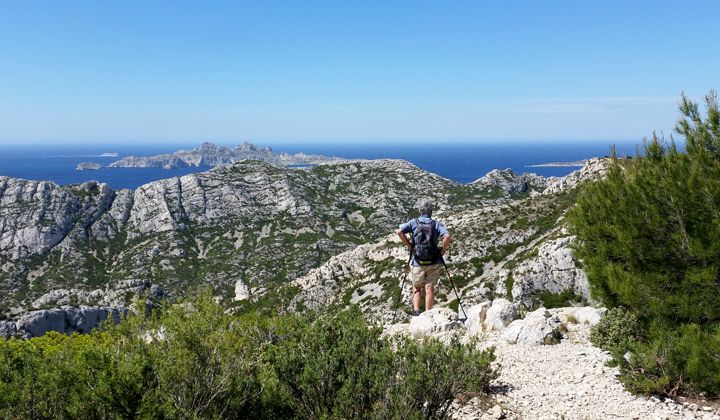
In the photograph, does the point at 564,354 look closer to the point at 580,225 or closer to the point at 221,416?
the point at 580,225

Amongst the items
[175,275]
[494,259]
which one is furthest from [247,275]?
[494,259]

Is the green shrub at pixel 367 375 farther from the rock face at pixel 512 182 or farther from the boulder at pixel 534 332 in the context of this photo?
the rock face at pixel 512 182

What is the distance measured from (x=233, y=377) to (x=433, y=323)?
7.83m

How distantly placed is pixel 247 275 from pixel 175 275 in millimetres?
21558

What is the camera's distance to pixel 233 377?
6.95 m

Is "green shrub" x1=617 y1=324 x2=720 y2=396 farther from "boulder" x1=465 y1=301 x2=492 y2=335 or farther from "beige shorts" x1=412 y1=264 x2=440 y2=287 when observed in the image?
"beige shorts" x1=412 y1=264 x2=440 y2=287

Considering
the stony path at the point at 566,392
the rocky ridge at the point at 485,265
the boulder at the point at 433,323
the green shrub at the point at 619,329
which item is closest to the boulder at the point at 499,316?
the boulder at the point at 433,323

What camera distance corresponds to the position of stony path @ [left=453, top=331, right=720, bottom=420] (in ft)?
26.5

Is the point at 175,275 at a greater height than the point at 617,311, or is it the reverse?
the point at 617,311

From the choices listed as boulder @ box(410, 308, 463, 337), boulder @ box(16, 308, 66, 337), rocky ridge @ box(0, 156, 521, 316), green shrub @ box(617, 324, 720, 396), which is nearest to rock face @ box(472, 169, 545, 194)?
rocky ridge @ box(0, 156, 521, 316)

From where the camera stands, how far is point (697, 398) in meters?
8.22

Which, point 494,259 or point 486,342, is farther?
point 494,259

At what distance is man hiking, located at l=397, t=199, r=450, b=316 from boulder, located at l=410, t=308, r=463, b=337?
91cm

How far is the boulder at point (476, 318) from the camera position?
14242mm
